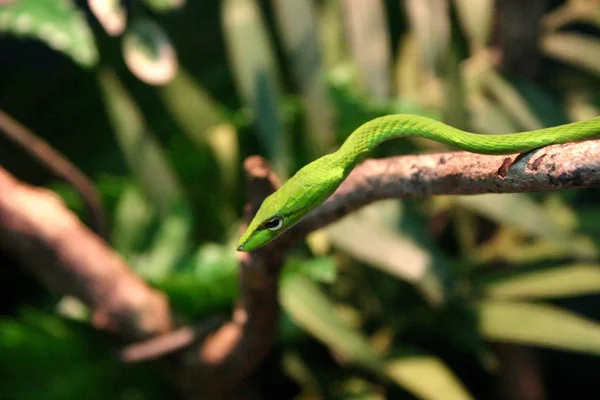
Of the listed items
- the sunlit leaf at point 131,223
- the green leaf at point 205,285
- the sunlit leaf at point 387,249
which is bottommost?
the sunlit leaf at point 387,249

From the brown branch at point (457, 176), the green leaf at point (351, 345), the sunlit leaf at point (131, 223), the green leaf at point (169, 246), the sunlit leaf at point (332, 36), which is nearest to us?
the brown branch at point (457, 176)

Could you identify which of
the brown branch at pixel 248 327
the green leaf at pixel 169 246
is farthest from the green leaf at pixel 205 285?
the green leaf at pixel 169 246

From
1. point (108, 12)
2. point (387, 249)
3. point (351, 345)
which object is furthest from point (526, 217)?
point (108, 12)

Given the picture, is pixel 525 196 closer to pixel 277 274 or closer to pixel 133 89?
pixel 277 274

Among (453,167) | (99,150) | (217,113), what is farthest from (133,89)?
(453,167)

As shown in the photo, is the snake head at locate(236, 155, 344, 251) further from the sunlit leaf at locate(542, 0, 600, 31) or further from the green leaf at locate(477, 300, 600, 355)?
the sunlit leaf at locate(542, 0, 600, 31)

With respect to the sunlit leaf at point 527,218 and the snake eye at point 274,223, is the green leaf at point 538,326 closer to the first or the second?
the sunlit leaf at point 527,218
